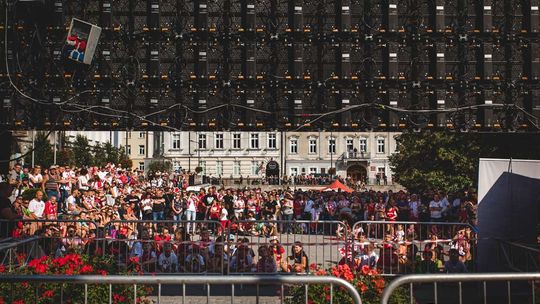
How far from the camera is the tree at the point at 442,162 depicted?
44344 millimetres

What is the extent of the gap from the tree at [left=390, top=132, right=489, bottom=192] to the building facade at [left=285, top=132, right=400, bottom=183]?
36378mm

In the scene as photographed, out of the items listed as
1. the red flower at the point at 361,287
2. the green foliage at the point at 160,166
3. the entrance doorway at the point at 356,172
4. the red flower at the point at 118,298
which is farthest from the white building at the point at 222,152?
the red flower at the point at 118,298

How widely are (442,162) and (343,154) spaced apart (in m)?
42.3

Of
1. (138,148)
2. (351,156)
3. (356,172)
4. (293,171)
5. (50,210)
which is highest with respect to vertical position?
(138,148)

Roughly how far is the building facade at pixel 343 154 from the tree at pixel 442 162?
36.4m

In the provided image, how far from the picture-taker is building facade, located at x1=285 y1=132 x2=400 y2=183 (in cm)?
8725

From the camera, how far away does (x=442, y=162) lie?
46.7 meters

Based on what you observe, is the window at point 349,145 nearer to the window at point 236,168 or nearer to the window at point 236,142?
the window at point 236,142

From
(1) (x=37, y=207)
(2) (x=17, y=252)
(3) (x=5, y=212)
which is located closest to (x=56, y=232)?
(3) (x=5, y=212)

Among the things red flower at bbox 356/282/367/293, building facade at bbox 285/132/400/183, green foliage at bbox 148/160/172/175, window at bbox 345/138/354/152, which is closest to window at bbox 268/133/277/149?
building facade at bbox 285/132/400/183

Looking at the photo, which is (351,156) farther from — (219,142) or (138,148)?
(138,148)

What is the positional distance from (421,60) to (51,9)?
30.9 ft

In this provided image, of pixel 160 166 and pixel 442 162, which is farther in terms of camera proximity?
pixel 160 166

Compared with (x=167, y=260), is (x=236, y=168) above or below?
above
